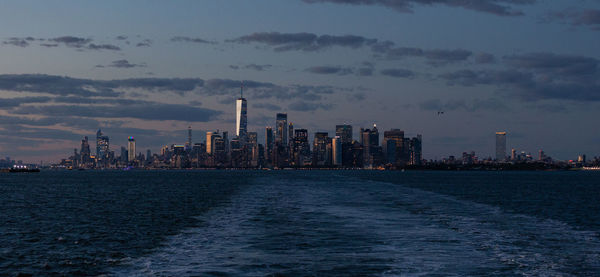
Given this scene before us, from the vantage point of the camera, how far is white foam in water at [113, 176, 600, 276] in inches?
999

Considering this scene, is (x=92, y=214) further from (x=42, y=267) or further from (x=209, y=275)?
(x=209, y=275)

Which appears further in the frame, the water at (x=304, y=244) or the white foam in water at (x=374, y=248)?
the water at (x=304, y=244)

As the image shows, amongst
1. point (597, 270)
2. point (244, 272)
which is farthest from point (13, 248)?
point (597, 270)

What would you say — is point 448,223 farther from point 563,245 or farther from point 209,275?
point 209,275

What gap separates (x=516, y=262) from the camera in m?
27.4

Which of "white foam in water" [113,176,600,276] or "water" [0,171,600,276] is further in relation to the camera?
"water" [0,171,600,276]

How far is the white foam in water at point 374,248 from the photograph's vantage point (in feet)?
83.3

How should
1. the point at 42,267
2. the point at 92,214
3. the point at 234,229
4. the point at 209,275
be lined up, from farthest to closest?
the point at 92,214 < the point at 234,229 < the point at 42,267 < the point at 209,275

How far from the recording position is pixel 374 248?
31.2 m

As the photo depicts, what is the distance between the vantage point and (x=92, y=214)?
199 ft

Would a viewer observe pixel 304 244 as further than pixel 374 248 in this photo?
Yes

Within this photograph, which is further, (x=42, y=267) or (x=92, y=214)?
(x=92, y=214)

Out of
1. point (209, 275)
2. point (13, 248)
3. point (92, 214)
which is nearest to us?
point (209, 275)

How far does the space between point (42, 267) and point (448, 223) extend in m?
30.5
